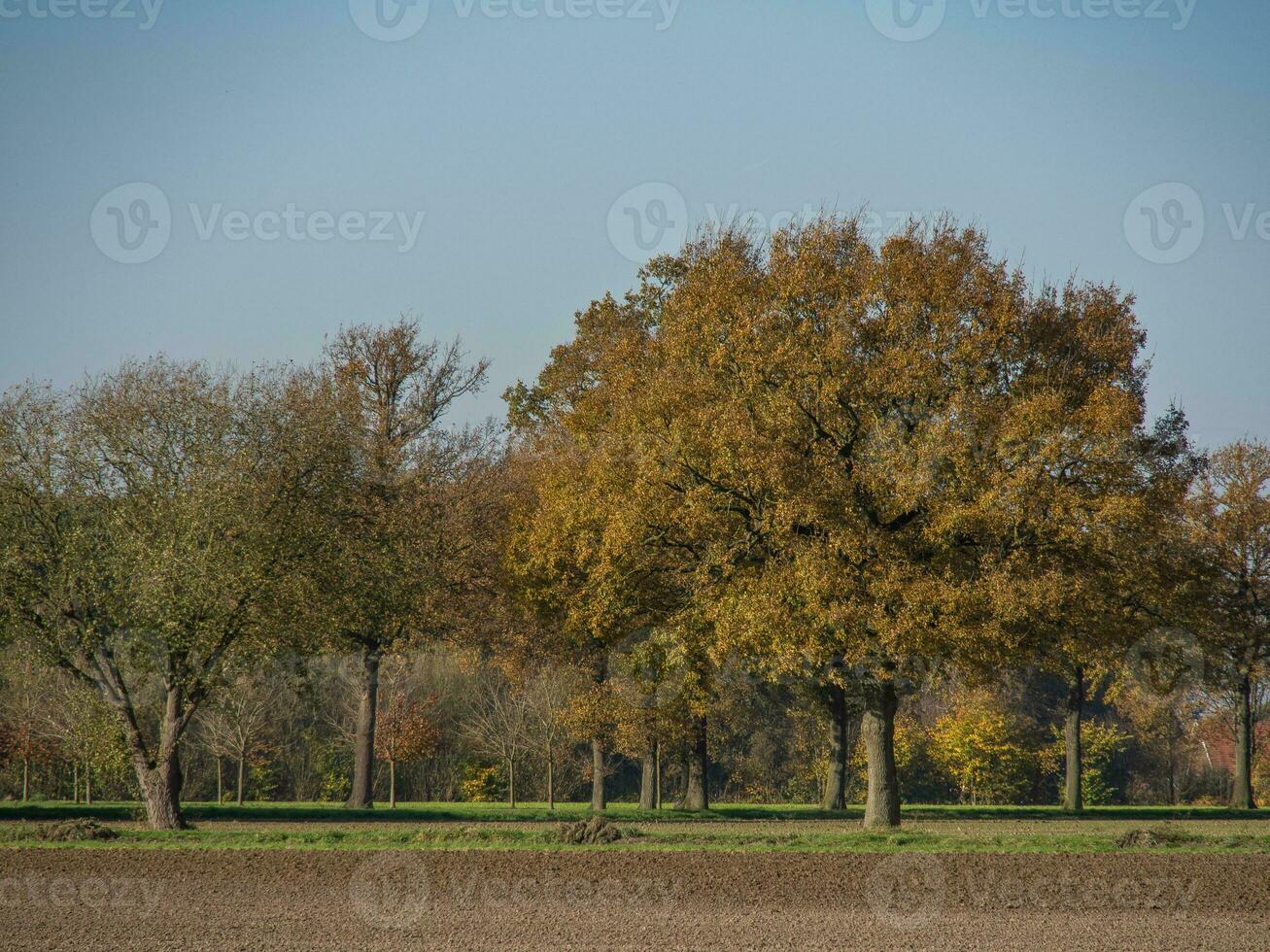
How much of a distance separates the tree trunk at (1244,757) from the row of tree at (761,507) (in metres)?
15.9

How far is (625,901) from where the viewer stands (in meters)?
16.6

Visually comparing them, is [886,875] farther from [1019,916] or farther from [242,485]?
[242,485]

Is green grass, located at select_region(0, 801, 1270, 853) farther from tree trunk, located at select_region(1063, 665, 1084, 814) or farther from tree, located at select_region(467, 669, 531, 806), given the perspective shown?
tree, located at select_region(467, 669, 531, 806)

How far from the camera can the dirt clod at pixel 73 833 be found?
22453 millimetres

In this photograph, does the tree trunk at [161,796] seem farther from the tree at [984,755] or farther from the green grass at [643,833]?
the tree at [984,755]

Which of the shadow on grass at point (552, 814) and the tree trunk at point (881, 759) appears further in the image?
the shadow on grass at point (552, 814)

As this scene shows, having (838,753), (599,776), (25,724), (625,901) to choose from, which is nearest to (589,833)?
(625,901)

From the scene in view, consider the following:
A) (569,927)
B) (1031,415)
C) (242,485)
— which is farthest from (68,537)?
(1031,415)

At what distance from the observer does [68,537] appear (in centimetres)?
2559

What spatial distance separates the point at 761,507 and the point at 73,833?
1485 centimetres

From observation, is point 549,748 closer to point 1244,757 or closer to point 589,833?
point 589,833

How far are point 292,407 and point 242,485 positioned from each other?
3.43 m

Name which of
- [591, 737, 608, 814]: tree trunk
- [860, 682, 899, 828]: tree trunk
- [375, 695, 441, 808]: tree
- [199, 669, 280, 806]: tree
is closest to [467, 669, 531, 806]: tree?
[375, 695, 441, 808]: tree

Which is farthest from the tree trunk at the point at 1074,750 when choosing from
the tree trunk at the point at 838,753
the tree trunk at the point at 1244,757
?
the tree trunk at the point at 838,753
